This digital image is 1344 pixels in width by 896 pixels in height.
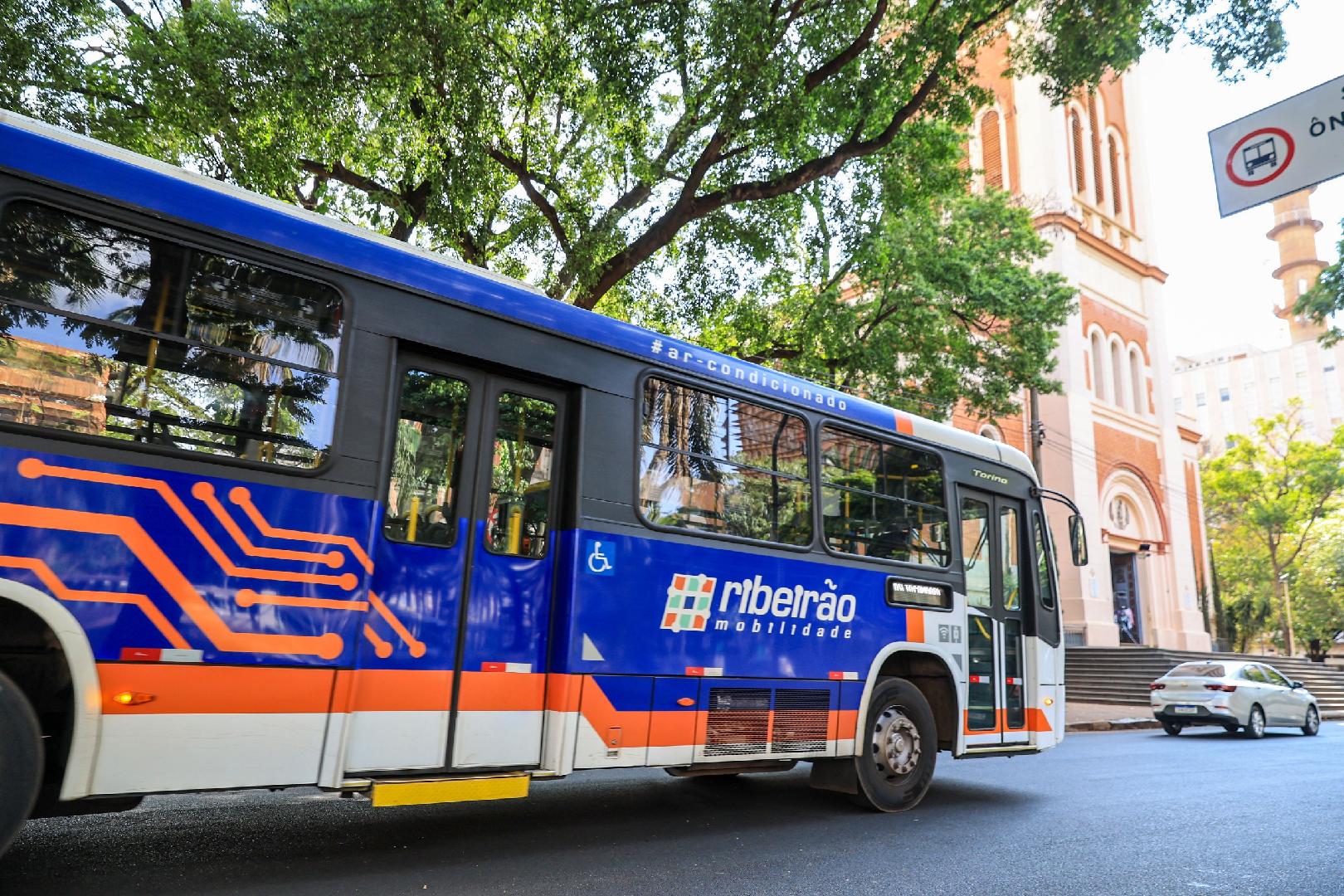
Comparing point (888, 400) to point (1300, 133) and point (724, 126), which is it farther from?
point (1300, 133)

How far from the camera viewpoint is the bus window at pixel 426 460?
5.07 metres

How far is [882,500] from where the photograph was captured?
25.0 ft

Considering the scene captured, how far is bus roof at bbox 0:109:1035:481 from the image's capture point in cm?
418

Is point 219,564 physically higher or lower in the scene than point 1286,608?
lower

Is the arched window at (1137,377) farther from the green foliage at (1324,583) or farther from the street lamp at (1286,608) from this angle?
the green foliage at (1324,583)

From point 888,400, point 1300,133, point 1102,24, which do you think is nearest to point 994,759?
point 888,400

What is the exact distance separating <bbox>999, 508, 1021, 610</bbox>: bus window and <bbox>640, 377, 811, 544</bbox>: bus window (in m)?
2.71

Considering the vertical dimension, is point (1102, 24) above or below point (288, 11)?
above

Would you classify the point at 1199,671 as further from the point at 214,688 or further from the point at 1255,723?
the point at 214,688

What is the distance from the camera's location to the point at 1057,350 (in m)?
28.4

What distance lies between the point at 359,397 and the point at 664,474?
2124 millimetres

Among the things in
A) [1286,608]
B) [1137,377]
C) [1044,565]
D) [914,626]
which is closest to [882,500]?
[914,626]

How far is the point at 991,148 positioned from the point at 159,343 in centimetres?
3012

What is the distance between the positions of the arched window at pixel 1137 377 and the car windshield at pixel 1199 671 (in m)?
16.9
